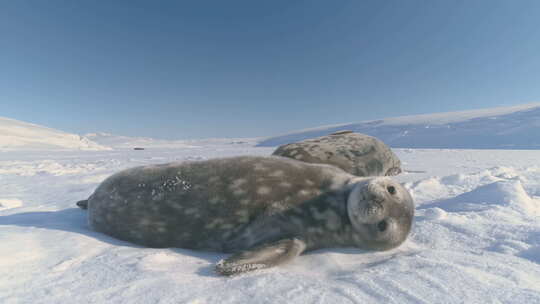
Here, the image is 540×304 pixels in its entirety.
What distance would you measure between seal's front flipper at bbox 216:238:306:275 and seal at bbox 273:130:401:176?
1983 millimetres

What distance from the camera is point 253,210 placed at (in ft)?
6.26

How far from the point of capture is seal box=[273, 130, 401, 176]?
3816 millimetres

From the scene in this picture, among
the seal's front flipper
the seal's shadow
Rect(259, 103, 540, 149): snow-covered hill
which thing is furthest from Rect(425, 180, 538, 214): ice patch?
Rect(259, 103, 540, 149): snow-covered hill

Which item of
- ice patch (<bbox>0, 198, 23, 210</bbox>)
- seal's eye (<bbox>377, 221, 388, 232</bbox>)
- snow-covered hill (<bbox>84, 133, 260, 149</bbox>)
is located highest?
snow-covered hill (<bbox>84, 133, 260, 149</bbox>)

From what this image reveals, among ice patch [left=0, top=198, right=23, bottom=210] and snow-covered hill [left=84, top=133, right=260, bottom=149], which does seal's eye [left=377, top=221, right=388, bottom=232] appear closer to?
ice patch [left=0, top=198, right=23, bottom=210]

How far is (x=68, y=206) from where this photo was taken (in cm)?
310

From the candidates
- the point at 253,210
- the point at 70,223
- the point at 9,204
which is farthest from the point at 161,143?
the point at 253,210

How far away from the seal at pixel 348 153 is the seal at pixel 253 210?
1.62 meters

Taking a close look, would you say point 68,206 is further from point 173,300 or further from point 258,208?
point 173,300

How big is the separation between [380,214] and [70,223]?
2.41 meters

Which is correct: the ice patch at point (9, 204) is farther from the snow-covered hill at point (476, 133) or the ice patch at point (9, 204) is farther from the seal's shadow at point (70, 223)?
the snow-covered hill at point (476, 133)

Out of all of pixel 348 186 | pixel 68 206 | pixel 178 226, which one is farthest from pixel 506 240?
pixel 68 206

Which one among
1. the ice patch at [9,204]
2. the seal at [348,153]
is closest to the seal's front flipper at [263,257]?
the seal at [348,153]

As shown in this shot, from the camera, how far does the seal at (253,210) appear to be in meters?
1.77
